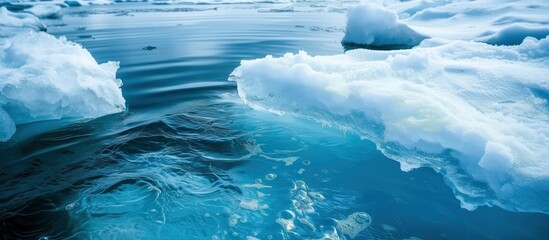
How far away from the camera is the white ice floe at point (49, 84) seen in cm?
354

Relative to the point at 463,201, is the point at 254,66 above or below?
above

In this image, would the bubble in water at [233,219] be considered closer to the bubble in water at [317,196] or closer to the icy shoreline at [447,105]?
the bubble in water at [317,196]

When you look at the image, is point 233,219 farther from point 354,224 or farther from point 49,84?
point 49,84

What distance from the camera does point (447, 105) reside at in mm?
2883

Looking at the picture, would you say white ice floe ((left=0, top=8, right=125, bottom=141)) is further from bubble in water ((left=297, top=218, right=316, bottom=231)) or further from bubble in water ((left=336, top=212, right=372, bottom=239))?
bubble in water ((left=336, top=212, right=372, bottom=239))

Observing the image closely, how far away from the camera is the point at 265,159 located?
3.04m

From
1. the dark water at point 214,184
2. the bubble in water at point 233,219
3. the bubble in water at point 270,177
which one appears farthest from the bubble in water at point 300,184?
the bubble in water at point 233,219

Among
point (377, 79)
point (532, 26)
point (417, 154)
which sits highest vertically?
point (532, 26)

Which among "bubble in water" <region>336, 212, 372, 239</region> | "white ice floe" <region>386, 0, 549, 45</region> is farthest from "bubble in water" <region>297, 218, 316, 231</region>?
"white ice floe" <region>386, 0, 549, 45</region>

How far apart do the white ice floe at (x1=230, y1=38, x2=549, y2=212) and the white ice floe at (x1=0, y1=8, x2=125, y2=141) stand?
1.84m

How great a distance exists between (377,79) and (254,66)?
1573 millimetres

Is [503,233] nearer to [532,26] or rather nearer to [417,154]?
[417,154]

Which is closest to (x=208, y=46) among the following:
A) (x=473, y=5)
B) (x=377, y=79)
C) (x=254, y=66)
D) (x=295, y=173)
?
(x=254, y=66)

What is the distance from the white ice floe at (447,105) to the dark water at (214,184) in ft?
0.65
